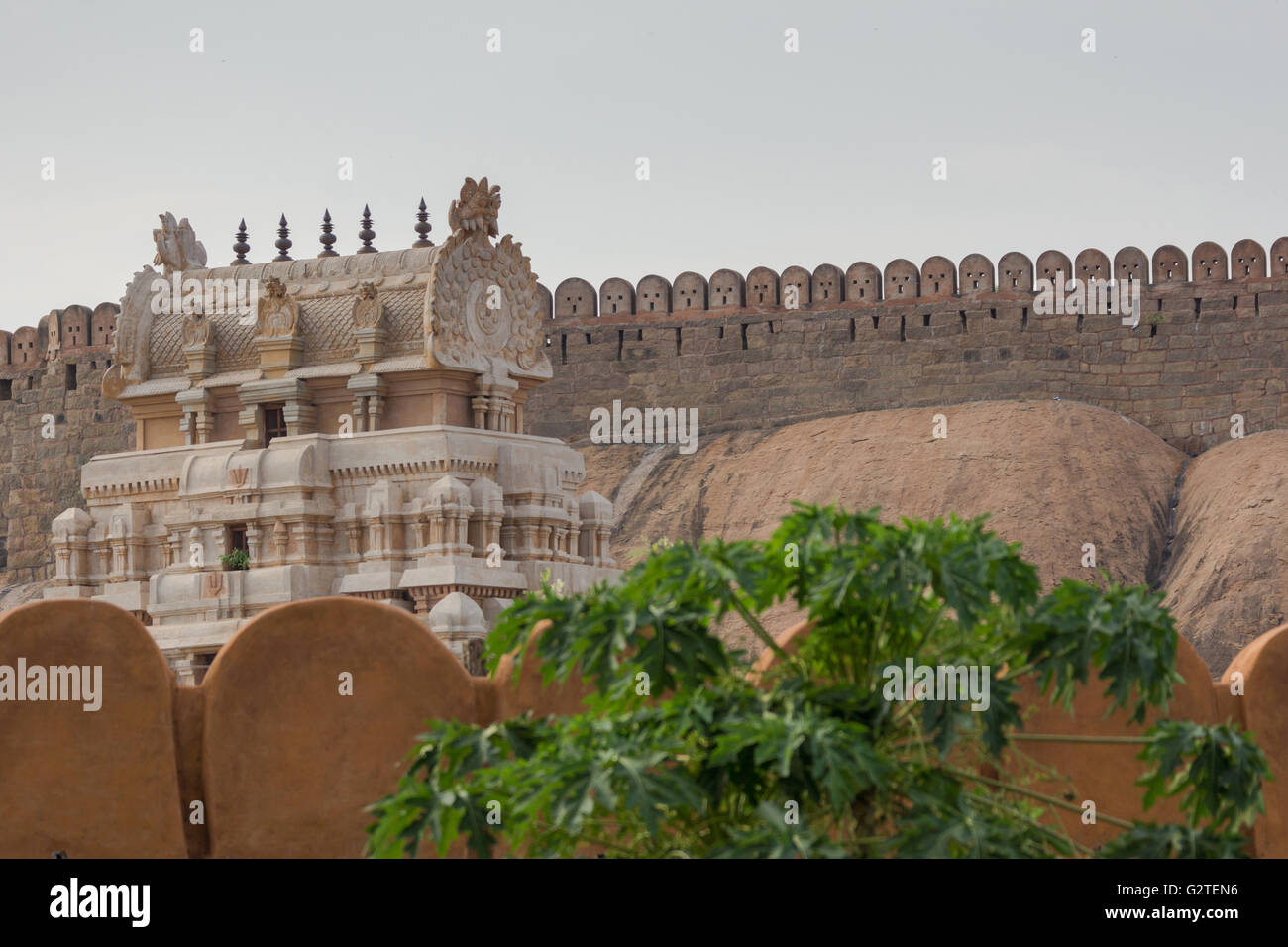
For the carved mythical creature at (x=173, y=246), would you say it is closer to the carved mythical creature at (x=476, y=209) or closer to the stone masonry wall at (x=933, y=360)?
the carved mythical creature at (x=476, y=209)

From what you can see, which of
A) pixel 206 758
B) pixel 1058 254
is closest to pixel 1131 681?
pixel 206 758

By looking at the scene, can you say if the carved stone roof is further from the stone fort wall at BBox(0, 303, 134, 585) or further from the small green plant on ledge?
the stone fort wall at BBox(0, 303, 134, 585)

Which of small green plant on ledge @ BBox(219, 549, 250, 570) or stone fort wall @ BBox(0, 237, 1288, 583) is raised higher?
stone fort wall @ BBox(0, 237, 1288, 583)

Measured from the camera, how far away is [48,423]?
38.6 meters

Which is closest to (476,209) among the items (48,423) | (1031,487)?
(1031,487)

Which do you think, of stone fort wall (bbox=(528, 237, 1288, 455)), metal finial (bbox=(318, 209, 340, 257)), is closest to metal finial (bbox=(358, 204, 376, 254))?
metal finial (bbox=(318, 209, 340, 257))

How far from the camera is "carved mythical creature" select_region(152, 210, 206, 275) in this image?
2341 cm

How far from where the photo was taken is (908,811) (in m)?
8.57

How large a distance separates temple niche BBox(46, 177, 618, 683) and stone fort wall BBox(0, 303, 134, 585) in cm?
1564

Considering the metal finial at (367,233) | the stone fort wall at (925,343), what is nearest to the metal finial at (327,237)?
the metal finial at (367,233)

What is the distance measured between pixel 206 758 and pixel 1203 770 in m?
5.39
